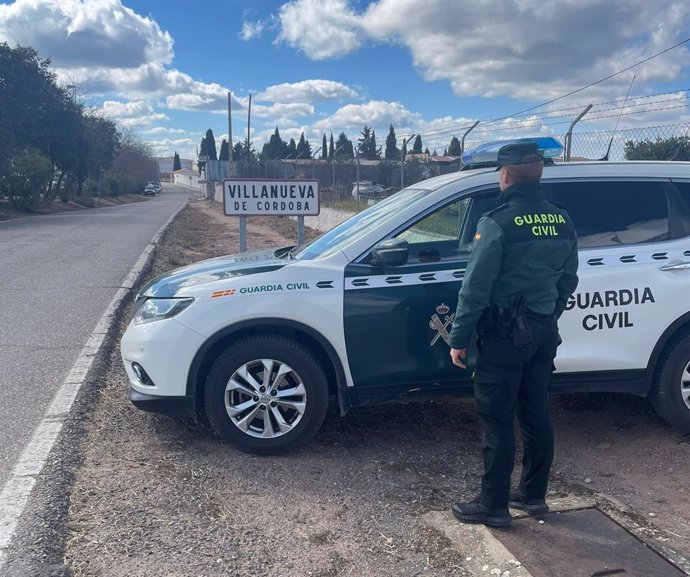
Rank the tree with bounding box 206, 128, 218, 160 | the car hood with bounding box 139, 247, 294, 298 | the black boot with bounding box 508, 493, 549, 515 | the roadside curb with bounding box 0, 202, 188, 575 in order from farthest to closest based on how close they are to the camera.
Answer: the tree with bounding box 206, 128, 218, 160
the car hood with bounding box 139, 247, 294, 298
the black boot with bounding box 508, 493, 549, 515
the roadside curb with bounding box 0, 202, 188, 575

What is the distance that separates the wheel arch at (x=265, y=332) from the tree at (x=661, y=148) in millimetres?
5215

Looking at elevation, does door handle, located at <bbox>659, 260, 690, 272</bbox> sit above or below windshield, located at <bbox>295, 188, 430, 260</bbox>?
below

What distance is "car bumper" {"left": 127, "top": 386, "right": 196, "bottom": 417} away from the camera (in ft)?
14.1

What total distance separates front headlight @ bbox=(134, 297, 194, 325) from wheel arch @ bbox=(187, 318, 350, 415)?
30 cm

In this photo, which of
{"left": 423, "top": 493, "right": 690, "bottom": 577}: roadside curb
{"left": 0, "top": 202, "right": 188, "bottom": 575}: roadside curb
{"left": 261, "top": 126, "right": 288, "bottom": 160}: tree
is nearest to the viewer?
{"left": 423, "top": 493, "right": 690, "bottom": 577}: roadside curb

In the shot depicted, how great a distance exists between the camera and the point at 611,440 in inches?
188

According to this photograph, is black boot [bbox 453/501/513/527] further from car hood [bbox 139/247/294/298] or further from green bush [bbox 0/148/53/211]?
green bush [bbox 0/148/53/211]

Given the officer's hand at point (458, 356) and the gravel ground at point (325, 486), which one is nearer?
the gravel ground at point (325, 486)

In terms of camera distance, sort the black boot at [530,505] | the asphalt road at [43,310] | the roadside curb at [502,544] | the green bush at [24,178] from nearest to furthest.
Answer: the roadside curb at [502,544] → the black boot at [530,505] → the asphalt road at [43,310] → the green bush at [24,178]

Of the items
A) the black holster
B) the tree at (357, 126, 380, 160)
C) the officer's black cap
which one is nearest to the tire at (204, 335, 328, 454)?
the black holster

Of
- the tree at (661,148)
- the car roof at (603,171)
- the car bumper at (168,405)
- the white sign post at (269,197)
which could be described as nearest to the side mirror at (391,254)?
the car roof at (603,171)

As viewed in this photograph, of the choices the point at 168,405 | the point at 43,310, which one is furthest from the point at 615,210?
the point at 43,310

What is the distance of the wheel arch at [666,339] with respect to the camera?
453 centimetres

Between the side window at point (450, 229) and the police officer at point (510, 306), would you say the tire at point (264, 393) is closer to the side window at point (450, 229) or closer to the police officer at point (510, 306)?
the side window at point (450, 229)
